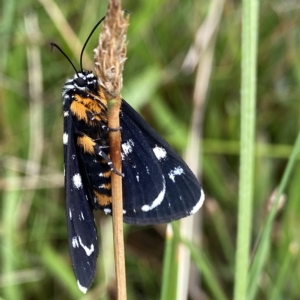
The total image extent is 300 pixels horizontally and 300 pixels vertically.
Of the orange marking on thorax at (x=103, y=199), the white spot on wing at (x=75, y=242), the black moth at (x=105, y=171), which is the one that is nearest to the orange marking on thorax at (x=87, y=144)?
the black moth at (x=105, y=171)

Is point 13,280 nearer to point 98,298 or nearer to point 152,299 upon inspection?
point 98,298

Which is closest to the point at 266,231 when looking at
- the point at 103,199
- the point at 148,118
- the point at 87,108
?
the point at 103,199

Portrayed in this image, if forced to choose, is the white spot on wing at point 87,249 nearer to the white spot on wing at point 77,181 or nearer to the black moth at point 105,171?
the black moth at point 105,171

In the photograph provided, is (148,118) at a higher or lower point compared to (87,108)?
lower

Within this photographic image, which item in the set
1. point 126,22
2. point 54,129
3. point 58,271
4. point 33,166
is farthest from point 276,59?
point 126,22

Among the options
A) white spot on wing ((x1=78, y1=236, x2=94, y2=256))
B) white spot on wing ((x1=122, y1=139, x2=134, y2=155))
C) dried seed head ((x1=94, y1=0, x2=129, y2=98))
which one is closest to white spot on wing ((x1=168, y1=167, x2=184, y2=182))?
white spot on wing ((x1=122, y1=139, x2=134, y2=155))

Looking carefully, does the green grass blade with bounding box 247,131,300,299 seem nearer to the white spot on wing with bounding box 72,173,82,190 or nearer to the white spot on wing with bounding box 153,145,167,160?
the white spot on wing with bounding box 153,145,167,160

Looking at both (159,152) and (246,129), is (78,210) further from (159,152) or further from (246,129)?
(246,129)
